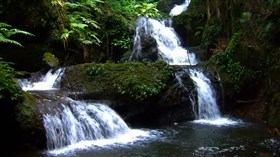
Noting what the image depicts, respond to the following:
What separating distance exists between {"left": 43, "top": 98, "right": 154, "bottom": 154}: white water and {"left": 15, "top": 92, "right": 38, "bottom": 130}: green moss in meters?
0.27

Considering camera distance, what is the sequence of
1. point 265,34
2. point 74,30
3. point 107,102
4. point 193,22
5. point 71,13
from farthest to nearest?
point 193,22 → point 71,13 → point 74,30 → point 265,34 → point 107,102

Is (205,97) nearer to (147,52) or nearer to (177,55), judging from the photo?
(147,52)

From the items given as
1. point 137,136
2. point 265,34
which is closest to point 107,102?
point 137,136

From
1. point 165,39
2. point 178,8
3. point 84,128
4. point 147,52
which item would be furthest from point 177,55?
point 84,128

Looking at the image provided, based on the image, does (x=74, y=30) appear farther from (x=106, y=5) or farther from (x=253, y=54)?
(x=253, y=54)

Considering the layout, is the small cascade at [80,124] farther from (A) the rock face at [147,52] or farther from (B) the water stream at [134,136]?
(A) the rock face at [147,52]

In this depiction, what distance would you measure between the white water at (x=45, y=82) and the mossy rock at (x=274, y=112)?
18.8 feet

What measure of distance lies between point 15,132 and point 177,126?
413 centimetres

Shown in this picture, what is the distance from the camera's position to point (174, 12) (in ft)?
70.0

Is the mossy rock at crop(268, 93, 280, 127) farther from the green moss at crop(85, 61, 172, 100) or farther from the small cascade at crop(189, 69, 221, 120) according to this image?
the green moss at crop(85, 61, 172, 100)

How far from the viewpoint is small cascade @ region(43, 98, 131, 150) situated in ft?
25.1

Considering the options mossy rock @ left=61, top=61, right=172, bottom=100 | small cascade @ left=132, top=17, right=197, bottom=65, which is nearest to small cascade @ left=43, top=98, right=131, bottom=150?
mossy rock @ left=61, top=61, right=172, bottom=100

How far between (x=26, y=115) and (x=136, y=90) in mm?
3076

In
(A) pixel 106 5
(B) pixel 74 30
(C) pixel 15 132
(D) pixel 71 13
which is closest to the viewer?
(C) pixel 15 132
